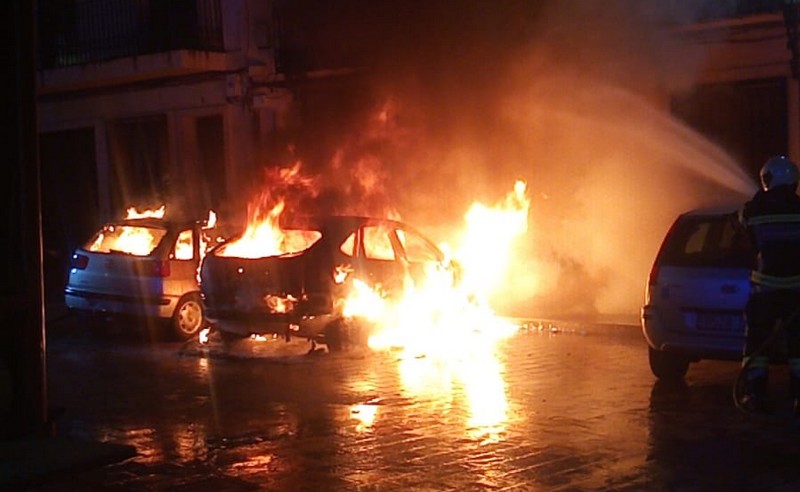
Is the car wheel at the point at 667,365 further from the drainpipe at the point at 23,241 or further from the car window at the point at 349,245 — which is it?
the drainpipe at the point at 23,241

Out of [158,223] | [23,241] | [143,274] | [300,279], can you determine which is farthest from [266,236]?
[23,241]

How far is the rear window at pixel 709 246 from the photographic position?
957cm

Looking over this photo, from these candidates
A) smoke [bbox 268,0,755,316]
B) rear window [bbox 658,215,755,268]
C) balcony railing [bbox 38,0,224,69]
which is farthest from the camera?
balcony railing [bbox 38,0,224,69]

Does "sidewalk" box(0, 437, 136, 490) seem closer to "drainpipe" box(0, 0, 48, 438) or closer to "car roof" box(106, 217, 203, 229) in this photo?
"drainpipe" box(0, 0, 48, 438)

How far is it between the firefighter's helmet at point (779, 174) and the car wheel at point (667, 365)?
210 centimetres

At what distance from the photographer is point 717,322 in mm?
9438

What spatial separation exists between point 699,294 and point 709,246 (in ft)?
2.19

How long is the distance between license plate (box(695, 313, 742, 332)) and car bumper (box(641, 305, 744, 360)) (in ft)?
0.18

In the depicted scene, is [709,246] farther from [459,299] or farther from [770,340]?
[459,299]

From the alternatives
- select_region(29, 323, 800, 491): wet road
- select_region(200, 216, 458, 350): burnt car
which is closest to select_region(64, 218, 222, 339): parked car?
select_region(29, 323, 800, 491): wet road

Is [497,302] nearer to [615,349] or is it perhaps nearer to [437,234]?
[437,234]

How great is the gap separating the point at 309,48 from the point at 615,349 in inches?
376

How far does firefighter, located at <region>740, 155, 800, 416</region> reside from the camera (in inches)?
331

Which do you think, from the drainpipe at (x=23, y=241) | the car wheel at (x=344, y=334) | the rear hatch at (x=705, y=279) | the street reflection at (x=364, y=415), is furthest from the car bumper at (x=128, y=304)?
the rear hatch at (x=705, y=279)
